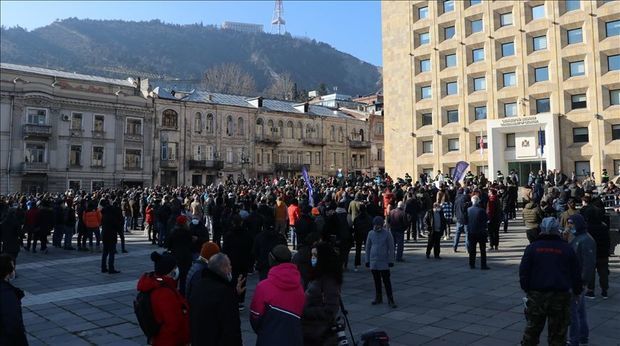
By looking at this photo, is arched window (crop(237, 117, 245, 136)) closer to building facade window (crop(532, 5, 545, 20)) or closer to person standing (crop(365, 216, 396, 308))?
building facade window (crop(532, 5, 545, 20))

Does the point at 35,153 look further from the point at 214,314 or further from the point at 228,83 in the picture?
the point at 228,83

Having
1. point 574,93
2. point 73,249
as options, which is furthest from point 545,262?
point 574,93

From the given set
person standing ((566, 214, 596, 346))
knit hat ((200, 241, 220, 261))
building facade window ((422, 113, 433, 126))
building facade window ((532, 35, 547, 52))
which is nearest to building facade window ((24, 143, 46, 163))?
building facade window ((422, 113, 433, 126))

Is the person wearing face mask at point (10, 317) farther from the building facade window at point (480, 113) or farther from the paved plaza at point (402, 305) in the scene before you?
the building facade window at point (480, 113)

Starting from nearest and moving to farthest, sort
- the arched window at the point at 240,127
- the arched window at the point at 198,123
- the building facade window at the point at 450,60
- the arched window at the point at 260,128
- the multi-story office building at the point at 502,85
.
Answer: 1. the multi-story office building at the point at 502,85
2. the building facade window at the point at 450,60
3. the arched window at the point at 198,123
4. the arched window at the point at 240,127
5. the arched window at the point at 260,128

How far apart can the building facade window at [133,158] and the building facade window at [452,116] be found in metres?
32.8

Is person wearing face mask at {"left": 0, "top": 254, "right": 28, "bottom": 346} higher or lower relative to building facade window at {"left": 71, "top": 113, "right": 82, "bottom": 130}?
lower

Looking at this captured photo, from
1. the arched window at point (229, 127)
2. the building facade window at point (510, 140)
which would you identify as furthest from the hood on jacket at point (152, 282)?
the arched window at point (229, 127)

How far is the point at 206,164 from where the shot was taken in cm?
5481

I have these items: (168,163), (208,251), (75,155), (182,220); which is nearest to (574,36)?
(182,220)

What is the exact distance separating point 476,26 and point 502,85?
5898 mm

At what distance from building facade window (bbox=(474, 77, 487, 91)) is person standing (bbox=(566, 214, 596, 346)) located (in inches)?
1395

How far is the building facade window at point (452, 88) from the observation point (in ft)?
139

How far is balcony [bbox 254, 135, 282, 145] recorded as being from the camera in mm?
59763
